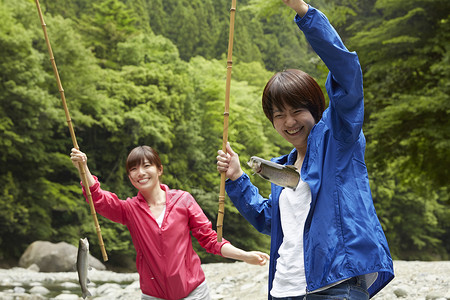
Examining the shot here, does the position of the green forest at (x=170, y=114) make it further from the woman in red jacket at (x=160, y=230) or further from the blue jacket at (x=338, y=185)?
the blue jacket at (x=338, y=185)

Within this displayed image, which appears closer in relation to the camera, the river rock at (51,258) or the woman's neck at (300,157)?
the woman's neck at (300,157)

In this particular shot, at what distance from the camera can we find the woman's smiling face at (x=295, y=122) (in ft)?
7.09

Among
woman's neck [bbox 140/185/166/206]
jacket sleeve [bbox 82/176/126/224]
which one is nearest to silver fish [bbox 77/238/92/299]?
jacket sleeve [bbox 82/176/126/224]

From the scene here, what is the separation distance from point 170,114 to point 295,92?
25743 millimetres

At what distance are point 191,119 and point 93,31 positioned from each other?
7178mm

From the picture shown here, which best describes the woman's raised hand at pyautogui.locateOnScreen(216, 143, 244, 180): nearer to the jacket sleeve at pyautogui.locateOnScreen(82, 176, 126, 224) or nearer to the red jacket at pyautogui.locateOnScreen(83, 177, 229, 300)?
the red jacket at pyautogui.locateOnScreen(83, 177, 229, 300)

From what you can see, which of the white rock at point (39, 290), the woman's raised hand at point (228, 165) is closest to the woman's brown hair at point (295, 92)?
the woman's raised hand at point (228, 165)

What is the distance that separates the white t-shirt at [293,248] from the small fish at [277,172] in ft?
0.11

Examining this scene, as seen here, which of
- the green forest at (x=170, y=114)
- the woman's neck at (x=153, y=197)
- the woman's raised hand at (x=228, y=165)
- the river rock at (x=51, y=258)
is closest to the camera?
the woman's raised hand at (x=228, y=165)

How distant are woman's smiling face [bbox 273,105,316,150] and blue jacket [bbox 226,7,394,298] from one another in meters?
0.14

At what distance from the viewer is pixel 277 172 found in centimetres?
205

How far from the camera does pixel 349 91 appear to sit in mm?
1854

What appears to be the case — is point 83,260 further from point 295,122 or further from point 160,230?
point 295,122

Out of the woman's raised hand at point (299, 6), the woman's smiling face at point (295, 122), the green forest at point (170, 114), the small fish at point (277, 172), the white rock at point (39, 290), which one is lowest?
the white rock at point (39, 290)
